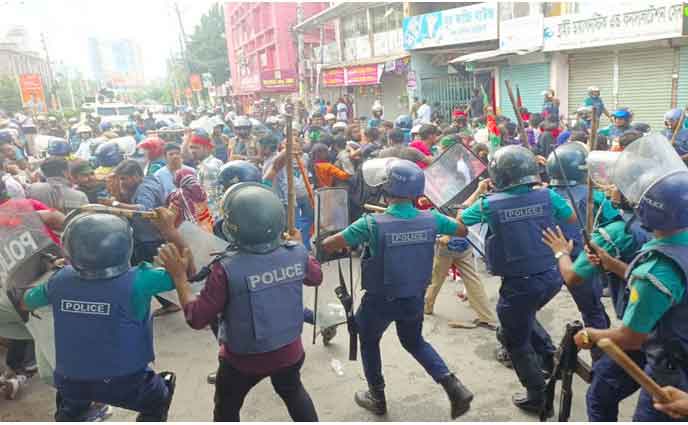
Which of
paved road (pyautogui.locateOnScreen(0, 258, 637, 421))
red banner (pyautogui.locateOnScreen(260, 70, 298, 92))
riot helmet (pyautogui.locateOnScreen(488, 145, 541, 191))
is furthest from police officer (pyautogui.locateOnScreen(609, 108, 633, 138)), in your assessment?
red banner (pyautogui.locateOnScreen(260, 70, 298, 92))

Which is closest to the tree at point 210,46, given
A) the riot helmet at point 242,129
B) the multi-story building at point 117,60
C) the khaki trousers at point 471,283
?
the riot helmet at point 242,129

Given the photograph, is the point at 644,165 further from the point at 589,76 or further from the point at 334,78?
the point at 334,78

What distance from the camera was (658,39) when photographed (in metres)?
10.8

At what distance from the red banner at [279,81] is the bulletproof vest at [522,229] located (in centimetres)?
2750

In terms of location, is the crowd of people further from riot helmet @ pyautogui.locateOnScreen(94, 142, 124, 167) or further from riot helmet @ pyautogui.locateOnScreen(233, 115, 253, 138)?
riot helmet @ pyautogui.locateOnScreen(233, 115, 253, 138)

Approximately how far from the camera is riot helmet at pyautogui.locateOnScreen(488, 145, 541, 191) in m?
3.34

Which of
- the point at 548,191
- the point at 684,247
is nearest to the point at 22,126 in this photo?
the point at 548,191

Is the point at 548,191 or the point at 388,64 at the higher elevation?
the point at 388,64

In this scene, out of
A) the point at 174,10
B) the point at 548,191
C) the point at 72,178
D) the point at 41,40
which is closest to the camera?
the point at 548,191

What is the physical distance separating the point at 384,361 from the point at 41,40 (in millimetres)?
48699

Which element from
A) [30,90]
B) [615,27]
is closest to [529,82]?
[615,27]

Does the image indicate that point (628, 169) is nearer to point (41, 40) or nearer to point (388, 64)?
point (388, 64)

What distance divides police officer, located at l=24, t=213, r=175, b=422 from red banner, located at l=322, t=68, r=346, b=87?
21.5 meters

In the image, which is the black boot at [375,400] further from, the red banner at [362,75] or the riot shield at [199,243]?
the red banner at [362,75]
